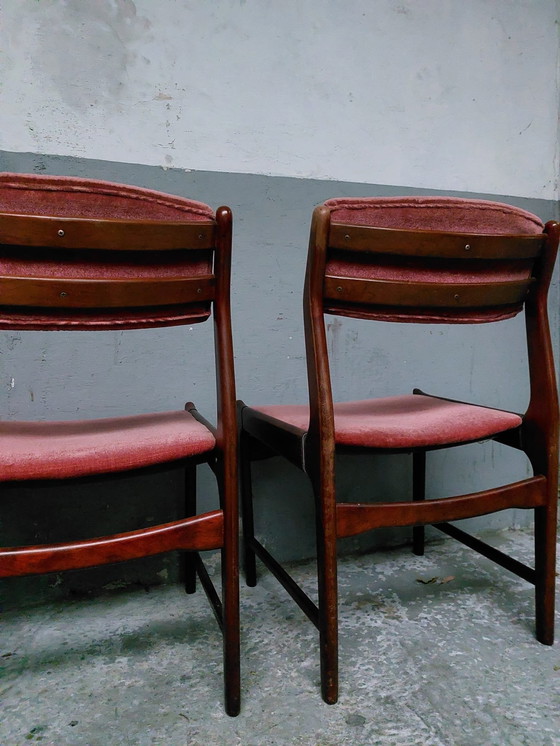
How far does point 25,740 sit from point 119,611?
1.53 ft

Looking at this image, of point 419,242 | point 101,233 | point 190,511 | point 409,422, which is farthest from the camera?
point 190,511

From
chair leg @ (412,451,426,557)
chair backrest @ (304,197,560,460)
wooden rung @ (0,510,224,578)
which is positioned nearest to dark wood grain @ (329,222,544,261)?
chair backrest @ (304,197,560,460)

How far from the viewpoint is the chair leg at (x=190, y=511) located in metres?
1.43

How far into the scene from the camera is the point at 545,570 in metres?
1.19

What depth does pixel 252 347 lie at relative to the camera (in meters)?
1.61

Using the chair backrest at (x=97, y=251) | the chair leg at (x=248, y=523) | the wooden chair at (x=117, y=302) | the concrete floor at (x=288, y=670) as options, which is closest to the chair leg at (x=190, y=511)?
the concrete floor at (x=288, y=670)

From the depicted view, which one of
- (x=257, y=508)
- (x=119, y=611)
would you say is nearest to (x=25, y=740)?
(x=119, y=611)

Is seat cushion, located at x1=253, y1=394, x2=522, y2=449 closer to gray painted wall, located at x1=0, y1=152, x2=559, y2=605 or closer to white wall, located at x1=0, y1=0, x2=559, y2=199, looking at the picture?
gray painted wall, located at x1=0, y1=152, x2=559, y2=605

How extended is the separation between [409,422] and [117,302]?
0.60m

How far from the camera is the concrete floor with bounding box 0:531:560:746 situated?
94cm

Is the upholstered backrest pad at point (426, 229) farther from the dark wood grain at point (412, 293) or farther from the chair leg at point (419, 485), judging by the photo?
the chair leg at point (419, 485)

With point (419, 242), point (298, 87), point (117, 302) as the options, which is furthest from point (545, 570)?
point (298, 87)

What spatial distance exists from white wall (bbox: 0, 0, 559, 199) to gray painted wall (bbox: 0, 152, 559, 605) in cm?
8

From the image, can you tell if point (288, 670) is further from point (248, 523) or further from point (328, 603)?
point (248, 523)
